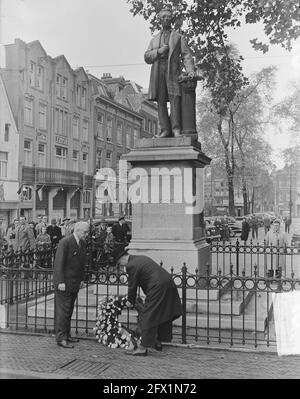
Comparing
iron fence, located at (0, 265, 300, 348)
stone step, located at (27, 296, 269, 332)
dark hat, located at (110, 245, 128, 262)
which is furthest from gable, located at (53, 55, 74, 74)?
stone step, located at (27, 296, 269, 332)

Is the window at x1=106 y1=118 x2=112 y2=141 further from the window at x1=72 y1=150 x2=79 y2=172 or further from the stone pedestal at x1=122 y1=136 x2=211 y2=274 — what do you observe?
the stone pedestal at x1=122 y1=136 x2=211 y2=274

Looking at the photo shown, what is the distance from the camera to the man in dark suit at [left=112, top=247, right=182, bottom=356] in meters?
6.91

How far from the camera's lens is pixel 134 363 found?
651 cm

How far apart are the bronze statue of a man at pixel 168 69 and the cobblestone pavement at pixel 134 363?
4898 millimetres

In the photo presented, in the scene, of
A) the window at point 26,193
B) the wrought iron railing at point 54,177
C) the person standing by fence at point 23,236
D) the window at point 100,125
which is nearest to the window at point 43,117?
the wrought iron railing at point 54,177

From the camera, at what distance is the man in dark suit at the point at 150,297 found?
6906mm

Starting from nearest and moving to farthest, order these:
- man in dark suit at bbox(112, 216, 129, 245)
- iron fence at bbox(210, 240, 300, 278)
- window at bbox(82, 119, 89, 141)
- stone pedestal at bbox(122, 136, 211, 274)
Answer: stone pedestal at bbox(122, 136, 211, 274) < iron fence at bbox(210, 240, 300, 278) < man in dark suit at bbox(112, 216, 129, 245) < window at bbox(82, 119, 89, 141)

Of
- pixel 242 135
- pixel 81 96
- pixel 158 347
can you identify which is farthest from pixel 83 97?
pixel 158 347

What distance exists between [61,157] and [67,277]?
22.0 m

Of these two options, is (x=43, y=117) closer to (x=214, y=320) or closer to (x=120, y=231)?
(x=120, y=231)

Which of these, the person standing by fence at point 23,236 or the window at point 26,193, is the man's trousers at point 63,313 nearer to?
the person standing by fence at point 23,236

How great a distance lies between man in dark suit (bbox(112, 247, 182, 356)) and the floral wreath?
0.21 m
